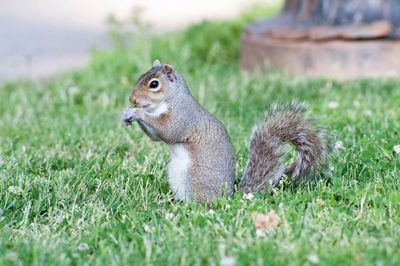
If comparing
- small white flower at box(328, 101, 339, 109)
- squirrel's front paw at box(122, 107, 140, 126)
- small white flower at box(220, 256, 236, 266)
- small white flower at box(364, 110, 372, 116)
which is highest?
squirrel's front paw at box(122, 107, 140, 126)

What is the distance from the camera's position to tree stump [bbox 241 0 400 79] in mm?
6664

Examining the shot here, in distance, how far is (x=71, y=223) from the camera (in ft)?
11.8

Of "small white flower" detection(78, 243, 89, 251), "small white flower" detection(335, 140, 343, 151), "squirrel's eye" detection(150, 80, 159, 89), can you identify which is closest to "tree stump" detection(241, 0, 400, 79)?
"small white flower" detection(335, 140, 343, 151)

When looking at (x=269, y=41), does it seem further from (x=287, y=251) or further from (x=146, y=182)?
(x=287, y=251)

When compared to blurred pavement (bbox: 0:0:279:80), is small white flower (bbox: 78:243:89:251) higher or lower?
higher

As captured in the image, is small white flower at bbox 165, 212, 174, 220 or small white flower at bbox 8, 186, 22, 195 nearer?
small white flower at bbox 165, 212, 174, 220

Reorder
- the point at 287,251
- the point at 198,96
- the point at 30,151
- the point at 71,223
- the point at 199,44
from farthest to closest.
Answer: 1. the point at 199,44
2. the point at 198,96
3. the point at 30,151
4. the point at 71,223
5. the point at 287,251

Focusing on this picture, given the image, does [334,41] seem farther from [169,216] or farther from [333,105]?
[169,216]

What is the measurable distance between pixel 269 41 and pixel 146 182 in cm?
325

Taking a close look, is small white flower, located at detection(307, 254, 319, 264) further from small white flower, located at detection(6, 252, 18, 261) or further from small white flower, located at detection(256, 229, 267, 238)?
small white flower, located at detection(6, 252, 18, 261)

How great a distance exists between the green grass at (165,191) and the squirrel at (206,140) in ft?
0.33

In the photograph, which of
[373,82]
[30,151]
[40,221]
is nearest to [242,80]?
[373,82]

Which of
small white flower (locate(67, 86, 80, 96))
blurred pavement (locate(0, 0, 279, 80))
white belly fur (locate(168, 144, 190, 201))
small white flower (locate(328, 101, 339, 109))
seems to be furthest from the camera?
blurred pavement (locate(0, 0, 279, 80))

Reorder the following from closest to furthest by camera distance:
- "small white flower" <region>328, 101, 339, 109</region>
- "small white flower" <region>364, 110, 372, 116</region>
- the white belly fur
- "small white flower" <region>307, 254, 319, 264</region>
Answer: "small white flower" <region>307, 254, 319, 264</region> < the white belly fur < "small white flower" <region>364, 110, 372, 116</region> < "small white flower" <region>328, 101, 339, 109</region>
